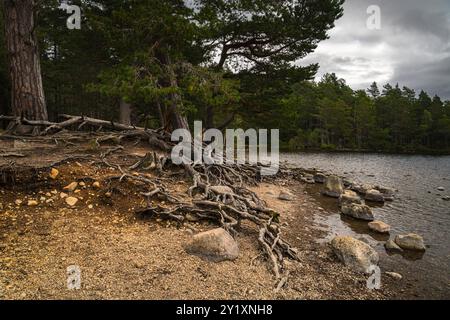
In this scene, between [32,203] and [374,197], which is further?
[374,197]

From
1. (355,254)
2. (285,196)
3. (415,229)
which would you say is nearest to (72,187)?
(355,254)

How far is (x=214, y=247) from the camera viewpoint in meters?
6.54

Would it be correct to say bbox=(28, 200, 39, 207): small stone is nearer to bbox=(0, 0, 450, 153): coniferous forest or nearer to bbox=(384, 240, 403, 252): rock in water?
bbox=(0, 0, 450, 153): coniferous forest

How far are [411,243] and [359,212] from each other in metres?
3.09

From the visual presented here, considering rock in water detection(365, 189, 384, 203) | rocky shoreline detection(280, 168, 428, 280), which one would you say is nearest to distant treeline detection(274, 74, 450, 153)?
rock in water detection(365, 189, 384, 203)

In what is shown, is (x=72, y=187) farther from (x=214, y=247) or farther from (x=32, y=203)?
(x=214, y=247)

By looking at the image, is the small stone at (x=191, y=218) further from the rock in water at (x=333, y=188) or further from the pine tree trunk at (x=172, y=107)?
the rock in water at (x=333, y=188)

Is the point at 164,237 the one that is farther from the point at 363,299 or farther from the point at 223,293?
the point at 363,299

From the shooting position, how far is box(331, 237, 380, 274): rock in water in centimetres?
718

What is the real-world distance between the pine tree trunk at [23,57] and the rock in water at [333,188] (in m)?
13.9

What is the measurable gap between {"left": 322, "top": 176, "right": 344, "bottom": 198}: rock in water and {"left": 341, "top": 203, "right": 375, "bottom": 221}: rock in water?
12.1 ft

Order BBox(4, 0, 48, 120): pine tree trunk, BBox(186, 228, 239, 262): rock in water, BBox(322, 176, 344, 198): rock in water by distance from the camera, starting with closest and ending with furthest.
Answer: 1. BBox(186, 228, 239, 262): rock in water
2. BBox(4, 0, 48, 120): pine tree trunk
3. BBox(322, 176, 344, 198): rock in water

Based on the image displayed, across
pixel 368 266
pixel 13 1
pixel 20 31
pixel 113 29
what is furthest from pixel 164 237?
pixel 13 1

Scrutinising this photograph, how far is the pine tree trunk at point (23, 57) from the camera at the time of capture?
11797 mm
